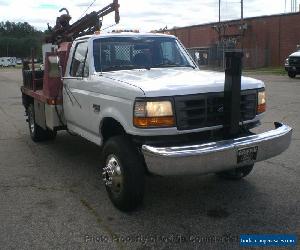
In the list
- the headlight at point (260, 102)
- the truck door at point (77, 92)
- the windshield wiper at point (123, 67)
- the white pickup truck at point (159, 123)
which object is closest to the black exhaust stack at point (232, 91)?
the white pickup truck at point (159, 123)

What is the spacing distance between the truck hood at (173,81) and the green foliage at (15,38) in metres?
112

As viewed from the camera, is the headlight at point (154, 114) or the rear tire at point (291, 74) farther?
the rear tire at point (291, 74)

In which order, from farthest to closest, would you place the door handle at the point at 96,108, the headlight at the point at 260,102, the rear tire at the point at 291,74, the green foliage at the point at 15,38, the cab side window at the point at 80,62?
the green foliage at the point at 15,38, the rear tire at the point at 291,74, the cab side window at the point at 80,62, the door handle at the point at 96,108, the headlight at the point at 260,102

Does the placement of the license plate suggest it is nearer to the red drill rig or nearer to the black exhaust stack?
the black exhaust stack

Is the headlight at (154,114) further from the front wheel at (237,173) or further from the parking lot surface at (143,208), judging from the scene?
the front wheel at (237,173)

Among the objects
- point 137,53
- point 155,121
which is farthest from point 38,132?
point 155,121

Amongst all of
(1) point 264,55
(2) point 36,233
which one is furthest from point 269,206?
(1) point 264,55

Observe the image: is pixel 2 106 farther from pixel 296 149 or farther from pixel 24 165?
pixel 296 149

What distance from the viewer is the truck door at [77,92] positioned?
6.36m

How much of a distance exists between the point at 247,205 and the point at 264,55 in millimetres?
45118

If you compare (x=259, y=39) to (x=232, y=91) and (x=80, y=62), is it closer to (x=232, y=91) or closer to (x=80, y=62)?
(x=80, y=62)

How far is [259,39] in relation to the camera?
1973 inches

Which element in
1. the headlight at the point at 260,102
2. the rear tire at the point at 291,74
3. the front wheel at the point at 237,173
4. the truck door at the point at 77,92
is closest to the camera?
the headlight at the point at 260,102

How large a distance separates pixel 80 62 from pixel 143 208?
2.39 metres
